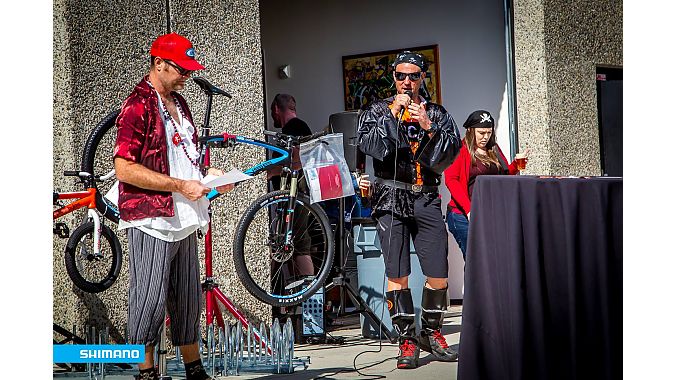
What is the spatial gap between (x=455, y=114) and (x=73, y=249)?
3.43 meters

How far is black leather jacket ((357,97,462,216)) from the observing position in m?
5.39

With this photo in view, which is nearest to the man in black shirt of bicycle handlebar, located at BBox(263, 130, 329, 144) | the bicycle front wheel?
the bicycle front wheel

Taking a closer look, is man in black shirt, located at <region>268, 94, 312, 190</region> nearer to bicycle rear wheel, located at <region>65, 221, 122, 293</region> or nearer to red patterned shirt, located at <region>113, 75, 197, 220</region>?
bicycle rear wheel, located at <region>65, 221, 122, 293</region>

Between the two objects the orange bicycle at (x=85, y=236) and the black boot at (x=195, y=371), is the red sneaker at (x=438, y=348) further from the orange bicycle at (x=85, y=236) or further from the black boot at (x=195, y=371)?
the orange bicycle at (x=85, y=236)

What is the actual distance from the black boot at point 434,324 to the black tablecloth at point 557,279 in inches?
62.1

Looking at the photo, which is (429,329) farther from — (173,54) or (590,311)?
(173,54)

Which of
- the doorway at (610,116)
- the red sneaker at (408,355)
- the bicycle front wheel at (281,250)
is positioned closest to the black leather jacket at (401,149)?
the bicycle front wheel at (281,250)

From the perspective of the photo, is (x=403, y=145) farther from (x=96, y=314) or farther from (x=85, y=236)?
(x=96, y=314)

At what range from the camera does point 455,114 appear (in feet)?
24.7

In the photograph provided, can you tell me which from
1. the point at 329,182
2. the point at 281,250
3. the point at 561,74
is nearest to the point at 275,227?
the point at 281,250

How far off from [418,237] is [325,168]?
2.14 feet

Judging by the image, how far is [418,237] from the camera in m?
5.58

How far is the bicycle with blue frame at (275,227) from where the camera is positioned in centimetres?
529
